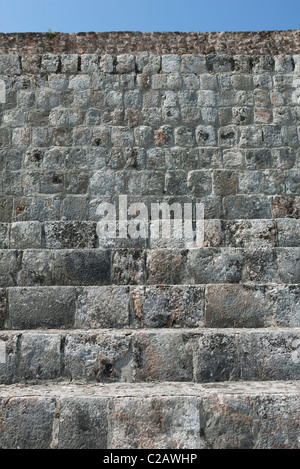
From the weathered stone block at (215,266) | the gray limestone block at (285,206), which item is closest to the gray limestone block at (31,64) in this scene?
the gray limestone block at (285,206)

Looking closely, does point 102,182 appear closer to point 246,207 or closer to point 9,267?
point 246,207

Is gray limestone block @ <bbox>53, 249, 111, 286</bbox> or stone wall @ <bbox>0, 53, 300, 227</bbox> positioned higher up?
stone wall @ <bbox>0, 53, 300, 227</bbox>

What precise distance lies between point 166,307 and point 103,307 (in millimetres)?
359

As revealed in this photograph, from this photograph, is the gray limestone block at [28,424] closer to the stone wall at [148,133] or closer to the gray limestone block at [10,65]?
the stone wall at [148,133]

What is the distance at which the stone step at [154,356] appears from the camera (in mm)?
2346

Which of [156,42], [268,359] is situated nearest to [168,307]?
[268,359]

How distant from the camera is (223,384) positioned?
Answer: 229 cm

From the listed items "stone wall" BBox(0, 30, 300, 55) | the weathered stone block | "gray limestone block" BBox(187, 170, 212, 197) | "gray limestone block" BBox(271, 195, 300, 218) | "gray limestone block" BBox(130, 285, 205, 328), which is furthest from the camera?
"stone wall" BBox(0, 30, 300, 55)

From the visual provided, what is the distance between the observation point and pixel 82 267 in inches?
116

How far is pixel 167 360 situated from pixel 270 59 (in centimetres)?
440

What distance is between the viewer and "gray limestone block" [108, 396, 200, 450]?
204 cm

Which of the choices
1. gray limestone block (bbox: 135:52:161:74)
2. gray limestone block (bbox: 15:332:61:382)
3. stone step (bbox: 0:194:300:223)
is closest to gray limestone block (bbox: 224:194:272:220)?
stone step (bbox: 0:194:300:223)

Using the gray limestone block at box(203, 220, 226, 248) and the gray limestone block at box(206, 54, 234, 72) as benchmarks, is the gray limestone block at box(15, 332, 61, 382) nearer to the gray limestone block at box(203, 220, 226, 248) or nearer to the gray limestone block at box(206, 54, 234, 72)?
the gray limestone block at box(203, 220, 226, 248)

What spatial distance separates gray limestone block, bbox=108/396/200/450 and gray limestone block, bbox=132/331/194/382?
11.9 inches
